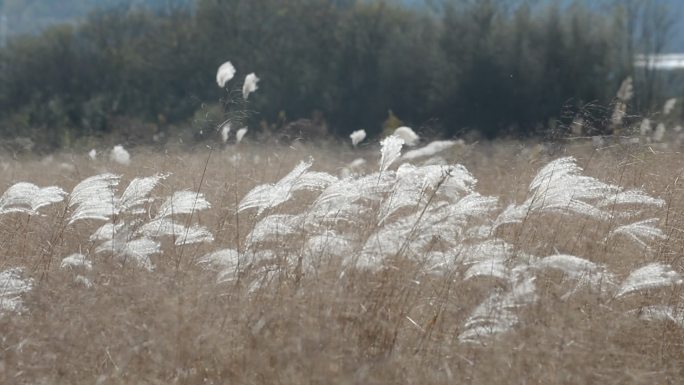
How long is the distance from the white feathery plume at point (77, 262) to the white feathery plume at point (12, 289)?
6.0 inches

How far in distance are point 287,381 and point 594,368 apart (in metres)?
0.94

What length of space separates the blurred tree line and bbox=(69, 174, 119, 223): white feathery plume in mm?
21568

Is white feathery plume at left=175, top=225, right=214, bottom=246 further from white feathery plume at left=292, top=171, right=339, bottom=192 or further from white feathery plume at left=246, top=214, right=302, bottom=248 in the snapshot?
white feathery plume at left=292, top=171, right=339, bottom=192

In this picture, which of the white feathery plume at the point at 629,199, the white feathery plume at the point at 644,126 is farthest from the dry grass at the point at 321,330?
the white feathery plume at the point at 644,126

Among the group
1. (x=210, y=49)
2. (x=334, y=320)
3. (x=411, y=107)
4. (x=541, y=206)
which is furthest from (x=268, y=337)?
(x=210, y=49)

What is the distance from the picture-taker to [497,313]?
3.31 meters

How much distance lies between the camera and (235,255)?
3869 mm

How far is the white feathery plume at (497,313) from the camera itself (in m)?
3.27

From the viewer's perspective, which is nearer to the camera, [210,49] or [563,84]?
[563,84]

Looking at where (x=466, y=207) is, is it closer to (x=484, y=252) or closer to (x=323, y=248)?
(x=484, y=252)

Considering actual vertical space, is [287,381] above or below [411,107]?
above

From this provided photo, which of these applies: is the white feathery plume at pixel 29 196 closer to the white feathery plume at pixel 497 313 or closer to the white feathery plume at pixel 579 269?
the white feathery plume at pixel 497 313

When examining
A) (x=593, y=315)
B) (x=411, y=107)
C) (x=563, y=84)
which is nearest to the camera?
(x=593, y=315)

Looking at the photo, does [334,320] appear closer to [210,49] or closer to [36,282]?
[36,282]
